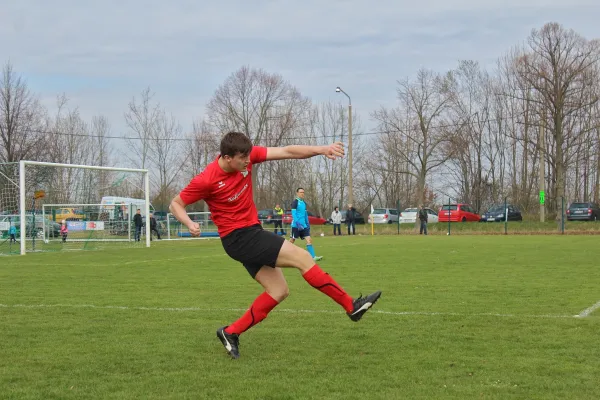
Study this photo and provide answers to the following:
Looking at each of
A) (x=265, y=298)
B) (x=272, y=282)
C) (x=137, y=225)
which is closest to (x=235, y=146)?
(x=272, y=282)

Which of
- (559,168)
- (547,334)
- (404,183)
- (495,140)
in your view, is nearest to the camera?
(547,334)

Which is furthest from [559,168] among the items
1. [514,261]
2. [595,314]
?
[595,314]

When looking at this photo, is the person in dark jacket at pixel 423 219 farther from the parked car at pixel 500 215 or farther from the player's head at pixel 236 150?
the player's head at pixel 236 150

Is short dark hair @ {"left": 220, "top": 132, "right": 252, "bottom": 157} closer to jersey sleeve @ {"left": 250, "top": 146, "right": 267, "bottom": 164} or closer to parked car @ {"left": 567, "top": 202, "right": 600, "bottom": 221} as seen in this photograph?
jersey sleeve @ {"left": 250, "top": 146, "right": 267, "bottom": 164}

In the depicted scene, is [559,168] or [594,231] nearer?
[594,231]

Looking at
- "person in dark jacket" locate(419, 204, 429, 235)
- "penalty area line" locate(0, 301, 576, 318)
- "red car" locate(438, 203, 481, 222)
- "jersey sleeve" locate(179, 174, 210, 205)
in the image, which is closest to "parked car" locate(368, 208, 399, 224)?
"red car" locate(438, 203, 481, 222)

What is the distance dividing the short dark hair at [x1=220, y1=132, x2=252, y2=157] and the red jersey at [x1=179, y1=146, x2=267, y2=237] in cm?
18

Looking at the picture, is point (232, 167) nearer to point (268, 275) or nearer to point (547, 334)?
point (268, 275)

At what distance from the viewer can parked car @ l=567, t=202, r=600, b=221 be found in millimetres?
45531

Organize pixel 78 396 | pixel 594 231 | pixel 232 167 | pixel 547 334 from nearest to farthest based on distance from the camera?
pixel 78 396 → pixel 232 167 → pixel 547 334 → pixel 594 231

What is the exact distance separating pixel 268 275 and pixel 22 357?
230 centimetres

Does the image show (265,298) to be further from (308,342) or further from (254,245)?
(308,342)

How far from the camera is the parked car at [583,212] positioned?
149 feet

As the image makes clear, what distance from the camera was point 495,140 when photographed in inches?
2279
